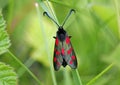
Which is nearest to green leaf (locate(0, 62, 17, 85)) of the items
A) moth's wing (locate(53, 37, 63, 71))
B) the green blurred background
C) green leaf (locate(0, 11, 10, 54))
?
green leaf (locate(0, 11, 10, 54))

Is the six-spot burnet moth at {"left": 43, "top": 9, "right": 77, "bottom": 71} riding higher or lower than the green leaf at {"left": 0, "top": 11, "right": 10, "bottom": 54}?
lower

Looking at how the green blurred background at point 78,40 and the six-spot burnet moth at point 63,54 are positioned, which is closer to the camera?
the six-spot burnet moth at point 63,54

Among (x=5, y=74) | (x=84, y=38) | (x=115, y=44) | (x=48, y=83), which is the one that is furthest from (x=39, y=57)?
(x=5, y=74)

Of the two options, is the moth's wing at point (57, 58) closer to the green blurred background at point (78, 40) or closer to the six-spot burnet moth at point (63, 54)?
the six-spot burnet moth at point (63, 54)

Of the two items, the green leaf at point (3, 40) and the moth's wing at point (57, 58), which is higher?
the green leaf at point (3, 40)

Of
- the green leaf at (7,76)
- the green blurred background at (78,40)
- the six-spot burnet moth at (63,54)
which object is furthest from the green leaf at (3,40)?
the green blurred background at (78,40)

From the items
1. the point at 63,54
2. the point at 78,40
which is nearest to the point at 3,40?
the point at 63,54

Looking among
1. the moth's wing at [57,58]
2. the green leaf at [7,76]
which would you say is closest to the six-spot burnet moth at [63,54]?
the moth's wing at [57,58]

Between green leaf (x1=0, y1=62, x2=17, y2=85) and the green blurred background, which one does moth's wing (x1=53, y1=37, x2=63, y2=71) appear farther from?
the green blurred background
